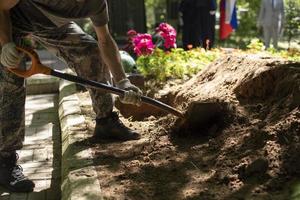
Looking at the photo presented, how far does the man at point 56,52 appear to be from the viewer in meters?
3.74

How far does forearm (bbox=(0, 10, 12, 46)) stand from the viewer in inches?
137

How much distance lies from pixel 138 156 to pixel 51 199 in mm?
676

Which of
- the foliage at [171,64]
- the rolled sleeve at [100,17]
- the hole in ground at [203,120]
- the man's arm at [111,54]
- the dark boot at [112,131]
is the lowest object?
the foliage at [171,64]

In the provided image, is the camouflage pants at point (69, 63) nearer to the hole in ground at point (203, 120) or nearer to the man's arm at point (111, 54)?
the man's arm at point (111, 54)

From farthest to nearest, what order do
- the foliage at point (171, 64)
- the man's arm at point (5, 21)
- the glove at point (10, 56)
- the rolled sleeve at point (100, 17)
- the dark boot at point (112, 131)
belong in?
the foliage at point (171, 64)
the dark boot at point (112, 131)
the rolled sleeve at point (100, 17)
the man's arm at point (5, 21)
the glove at point (10, 56)

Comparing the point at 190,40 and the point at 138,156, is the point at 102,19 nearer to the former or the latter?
the point at 138,156

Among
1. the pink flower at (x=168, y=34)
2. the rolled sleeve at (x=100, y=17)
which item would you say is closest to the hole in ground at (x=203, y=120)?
the rolled sleeve at (x=100, y=17)

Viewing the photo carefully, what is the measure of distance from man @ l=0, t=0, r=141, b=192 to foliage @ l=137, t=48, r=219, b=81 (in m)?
1.99

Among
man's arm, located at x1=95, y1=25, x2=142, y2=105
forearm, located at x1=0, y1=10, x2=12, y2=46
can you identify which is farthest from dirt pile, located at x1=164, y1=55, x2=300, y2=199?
forearm, located at x1=0, y1=10, x2=12, y2=46

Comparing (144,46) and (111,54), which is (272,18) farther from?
(111,54)

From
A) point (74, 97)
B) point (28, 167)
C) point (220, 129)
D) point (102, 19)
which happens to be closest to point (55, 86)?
point (74, 97)

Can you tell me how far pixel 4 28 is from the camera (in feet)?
11.5

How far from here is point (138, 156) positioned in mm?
3621

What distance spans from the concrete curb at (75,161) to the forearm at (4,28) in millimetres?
907
